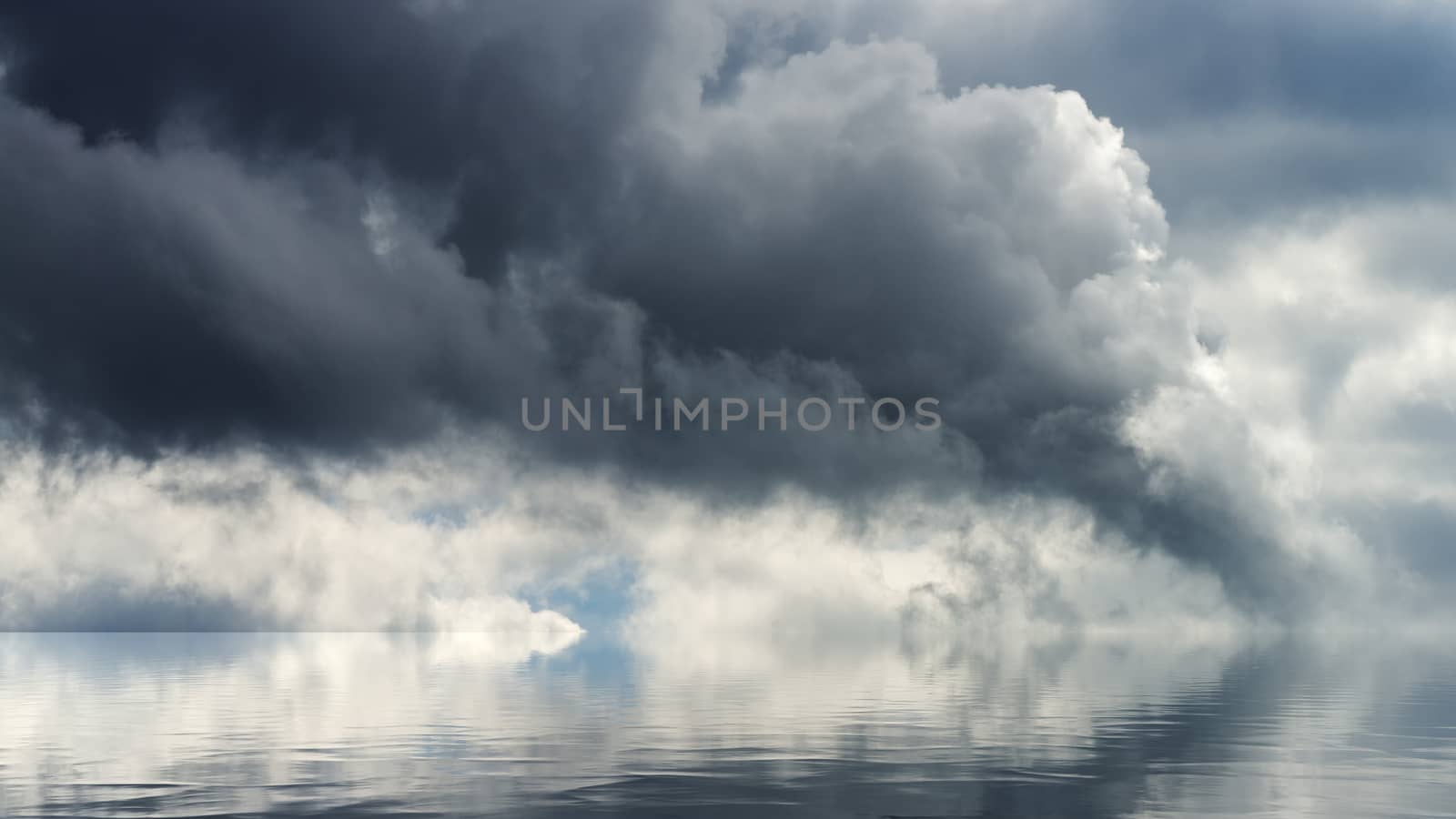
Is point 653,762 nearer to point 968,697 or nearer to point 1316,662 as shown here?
point 968,697

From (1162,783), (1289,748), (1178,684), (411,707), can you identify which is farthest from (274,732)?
(1178,684)

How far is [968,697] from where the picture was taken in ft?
325

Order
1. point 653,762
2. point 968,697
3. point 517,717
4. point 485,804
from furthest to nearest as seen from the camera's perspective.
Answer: point 968,697 → point 517,717 → point 653,762 → point 485,804

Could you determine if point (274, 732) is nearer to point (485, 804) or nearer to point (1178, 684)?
point (485, 804)

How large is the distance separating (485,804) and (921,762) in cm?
2013

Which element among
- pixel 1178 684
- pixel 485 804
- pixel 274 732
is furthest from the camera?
pixel 1178 684

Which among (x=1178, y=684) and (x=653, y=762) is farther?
(x=1178, y=684)

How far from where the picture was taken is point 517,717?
80.6 meters

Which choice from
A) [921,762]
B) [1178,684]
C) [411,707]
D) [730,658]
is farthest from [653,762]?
[730,658]

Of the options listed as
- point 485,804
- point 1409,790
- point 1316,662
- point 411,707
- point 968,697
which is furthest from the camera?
point 1316,662

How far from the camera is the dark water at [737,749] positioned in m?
44.3

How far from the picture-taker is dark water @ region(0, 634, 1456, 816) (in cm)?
4434

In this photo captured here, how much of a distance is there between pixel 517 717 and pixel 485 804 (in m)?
37.8

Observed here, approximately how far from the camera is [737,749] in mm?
60938
